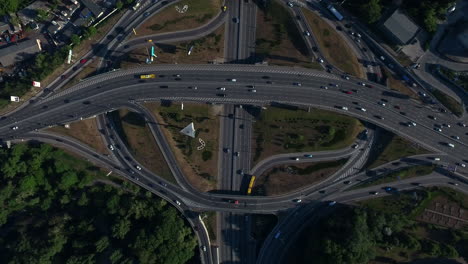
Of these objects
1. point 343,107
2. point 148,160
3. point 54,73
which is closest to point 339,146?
point 343,107

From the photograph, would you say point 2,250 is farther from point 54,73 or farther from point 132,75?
point 132,75

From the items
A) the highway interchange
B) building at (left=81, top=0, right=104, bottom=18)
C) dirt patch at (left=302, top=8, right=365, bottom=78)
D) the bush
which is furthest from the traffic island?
dirt patch at (left=302, top=8, right=365, bottom=78)

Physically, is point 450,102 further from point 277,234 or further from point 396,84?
point 277,234

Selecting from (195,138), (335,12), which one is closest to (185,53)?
(195,138)

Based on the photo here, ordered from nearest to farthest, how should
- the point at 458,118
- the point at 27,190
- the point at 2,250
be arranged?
the point at 458,118
the point at 27,190
the point at 2,250

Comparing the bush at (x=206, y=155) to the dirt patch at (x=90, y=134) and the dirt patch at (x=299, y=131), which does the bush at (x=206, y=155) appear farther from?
the dirt patch at (x=90, y=134)

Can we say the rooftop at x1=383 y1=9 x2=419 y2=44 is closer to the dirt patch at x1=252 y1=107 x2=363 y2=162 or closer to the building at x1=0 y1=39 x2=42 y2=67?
the dirt patch at x1=252 y1=107 x2=363 y2=162
